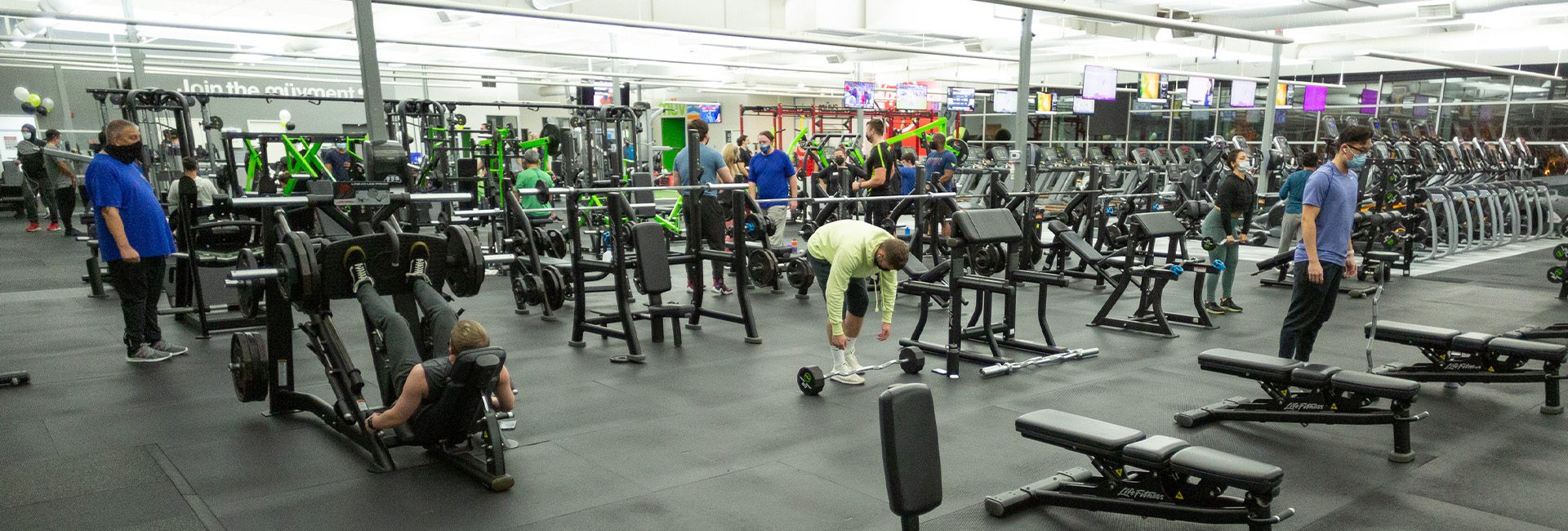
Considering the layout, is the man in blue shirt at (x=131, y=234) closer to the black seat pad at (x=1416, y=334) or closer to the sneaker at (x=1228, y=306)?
the black seat pad at (x=1416, y=334)

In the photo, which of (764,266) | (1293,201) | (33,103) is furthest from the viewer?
(33,103)

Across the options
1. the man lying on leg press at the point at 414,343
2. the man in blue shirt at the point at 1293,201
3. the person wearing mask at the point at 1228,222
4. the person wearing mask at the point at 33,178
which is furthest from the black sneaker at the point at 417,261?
the person wearing mask at the point at 33,178

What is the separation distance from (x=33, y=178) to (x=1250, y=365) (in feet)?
48.6

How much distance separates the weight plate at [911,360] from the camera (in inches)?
198

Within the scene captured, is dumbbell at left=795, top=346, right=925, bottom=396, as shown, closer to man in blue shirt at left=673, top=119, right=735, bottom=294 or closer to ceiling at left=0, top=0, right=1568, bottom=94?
man in blue shirt at left=673, top=119, right=735, bottom=294

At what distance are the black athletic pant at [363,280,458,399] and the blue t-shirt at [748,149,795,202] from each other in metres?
4.73

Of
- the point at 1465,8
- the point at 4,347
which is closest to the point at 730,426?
the point at 4,347

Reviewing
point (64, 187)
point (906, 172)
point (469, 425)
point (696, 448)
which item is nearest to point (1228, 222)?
point (696, 448)

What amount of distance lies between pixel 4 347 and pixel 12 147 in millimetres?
13632

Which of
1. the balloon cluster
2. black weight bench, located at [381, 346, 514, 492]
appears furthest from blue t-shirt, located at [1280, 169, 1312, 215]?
the balloon cluster

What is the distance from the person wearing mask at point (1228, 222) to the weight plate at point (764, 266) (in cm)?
328

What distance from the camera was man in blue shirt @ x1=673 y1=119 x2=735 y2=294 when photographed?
6.18 m

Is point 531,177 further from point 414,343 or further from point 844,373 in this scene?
point 414,343

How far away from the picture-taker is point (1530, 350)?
4391 millimetres
